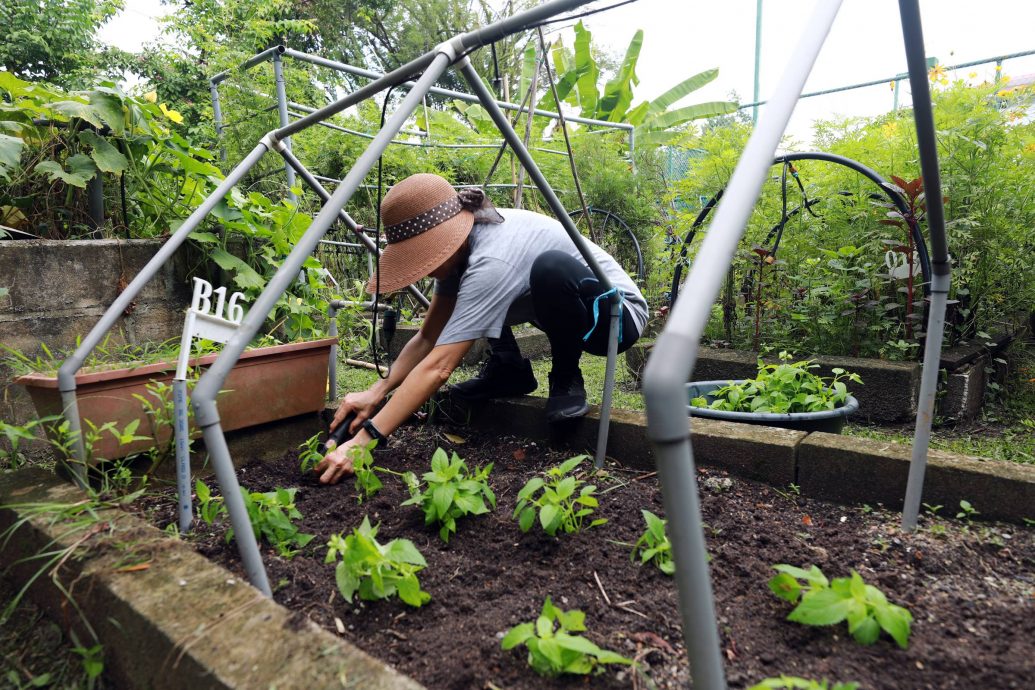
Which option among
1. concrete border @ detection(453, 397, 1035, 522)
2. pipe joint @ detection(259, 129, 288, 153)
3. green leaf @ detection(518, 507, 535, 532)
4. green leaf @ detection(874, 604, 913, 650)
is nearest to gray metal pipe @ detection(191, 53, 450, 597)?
green leaf @ detection(518, 507, 535, 532)

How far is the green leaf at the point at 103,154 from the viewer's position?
7.62 feet

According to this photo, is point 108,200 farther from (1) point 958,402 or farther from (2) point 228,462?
(1) point 958,402

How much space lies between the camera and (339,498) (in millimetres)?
1685

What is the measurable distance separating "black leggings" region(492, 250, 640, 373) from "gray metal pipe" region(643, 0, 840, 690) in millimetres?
1266

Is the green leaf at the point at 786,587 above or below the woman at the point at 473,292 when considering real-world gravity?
below

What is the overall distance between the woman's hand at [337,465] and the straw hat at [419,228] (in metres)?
0.48

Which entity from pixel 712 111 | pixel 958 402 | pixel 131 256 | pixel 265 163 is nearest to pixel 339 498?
pixel 131 256

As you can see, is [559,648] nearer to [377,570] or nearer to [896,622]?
[377,570]

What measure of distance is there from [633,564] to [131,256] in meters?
2.23

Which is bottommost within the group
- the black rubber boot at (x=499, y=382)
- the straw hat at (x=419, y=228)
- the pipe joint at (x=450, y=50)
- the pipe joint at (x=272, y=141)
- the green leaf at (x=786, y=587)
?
the green leaf at (x=786, y=587)

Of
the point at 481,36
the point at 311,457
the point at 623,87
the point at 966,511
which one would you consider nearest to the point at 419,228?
the point at 481,36

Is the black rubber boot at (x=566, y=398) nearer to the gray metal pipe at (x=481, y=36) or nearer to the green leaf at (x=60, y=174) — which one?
the gray metal pipe at (x=481, y=36)

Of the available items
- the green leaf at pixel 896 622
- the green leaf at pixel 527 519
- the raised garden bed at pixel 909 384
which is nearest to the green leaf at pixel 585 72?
the raised garden bed at pixel 909 384

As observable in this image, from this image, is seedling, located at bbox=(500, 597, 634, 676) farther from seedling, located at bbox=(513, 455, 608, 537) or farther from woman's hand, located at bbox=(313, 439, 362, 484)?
woman's hand, located at bbox=(313, 439, 362, 484)
